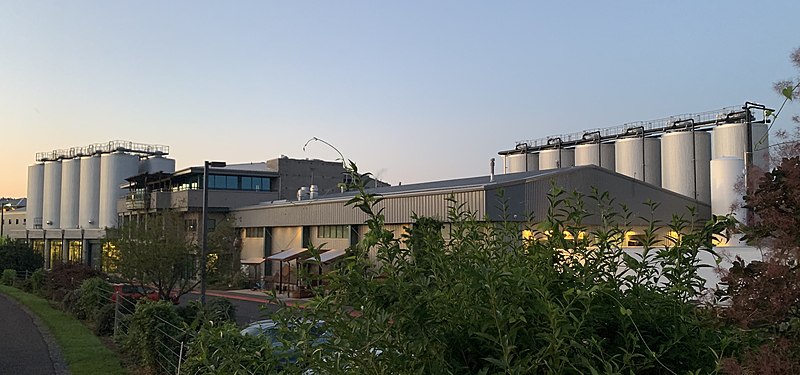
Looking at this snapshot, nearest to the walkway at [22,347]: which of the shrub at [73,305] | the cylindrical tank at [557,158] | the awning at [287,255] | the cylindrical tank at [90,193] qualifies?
the shrub at [73,305]

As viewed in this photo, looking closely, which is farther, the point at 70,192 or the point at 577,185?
the point at 70,192

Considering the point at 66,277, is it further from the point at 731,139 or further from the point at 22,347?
the point at 731,139

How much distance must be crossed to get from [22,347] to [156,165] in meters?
65.7

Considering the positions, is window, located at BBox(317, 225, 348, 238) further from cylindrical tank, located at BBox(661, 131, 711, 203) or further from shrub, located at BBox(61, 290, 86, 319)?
cylindrical tank, located at BBox(661, 131, 711, 203)

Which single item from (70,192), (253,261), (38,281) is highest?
(70,192)

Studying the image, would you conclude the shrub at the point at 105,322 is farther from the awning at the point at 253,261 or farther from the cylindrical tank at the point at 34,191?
the cylindrical tank at the point at 34,191

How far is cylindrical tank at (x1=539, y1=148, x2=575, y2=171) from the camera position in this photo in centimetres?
6253

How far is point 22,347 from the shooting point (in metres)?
18.7

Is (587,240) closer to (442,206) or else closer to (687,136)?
(442,206)

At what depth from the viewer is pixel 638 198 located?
37.8m

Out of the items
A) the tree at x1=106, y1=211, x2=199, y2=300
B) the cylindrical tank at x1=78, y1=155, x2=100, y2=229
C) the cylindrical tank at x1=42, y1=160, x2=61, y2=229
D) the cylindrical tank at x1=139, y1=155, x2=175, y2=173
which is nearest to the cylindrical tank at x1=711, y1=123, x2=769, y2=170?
the tree at x1=106, y1=211, x2=199, y2=300

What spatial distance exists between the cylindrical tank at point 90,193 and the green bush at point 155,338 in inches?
2776

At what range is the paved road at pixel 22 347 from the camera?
51.1 feet

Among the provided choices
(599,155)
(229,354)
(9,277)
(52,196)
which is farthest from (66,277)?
(52,196)
